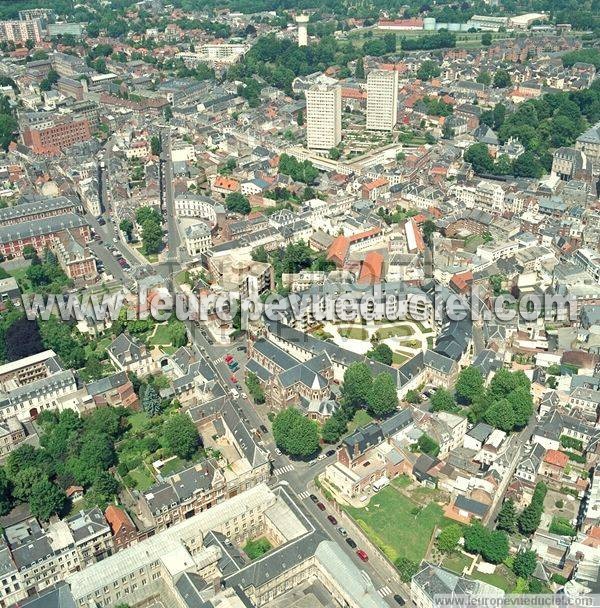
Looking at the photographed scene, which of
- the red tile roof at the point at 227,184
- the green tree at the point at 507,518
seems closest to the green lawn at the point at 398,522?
the green tree at the point at 507,518

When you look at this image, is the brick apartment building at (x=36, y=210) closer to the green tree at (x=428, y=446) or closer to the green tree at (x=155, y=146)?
the green tree at (x=155, y=146)

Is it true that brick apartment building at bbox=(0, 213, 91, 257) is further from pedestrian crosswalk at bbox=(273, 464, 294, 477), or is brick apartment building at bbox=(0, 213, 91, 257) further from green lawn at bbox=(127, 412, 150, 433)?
pedestrian crosswalk at bbox=(273, 464, 294, 477)

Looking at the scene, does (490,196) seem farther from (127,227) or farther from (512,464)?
(512,464)

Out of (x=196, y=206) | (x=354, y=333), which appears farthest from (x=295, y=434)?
(x=196, y=206)

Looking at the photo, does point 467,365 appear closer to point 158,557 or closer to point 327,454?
point 327,454

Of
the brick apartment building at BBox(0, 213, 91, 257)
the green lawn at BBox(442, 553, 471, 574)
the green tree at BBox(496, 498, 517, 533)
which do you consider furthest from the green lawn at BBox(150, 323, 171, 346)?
the green tree at BBox(496, 498, 517, 533)

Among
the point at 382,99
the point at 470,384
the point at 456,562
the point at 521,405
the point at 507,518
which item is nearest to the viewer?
the point at 456,562

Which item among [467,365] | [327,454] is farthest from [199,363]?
[467,365]
